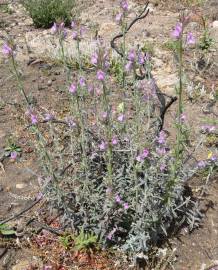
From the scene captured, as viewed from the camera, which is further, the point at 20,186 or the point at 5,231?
the point at 20,186

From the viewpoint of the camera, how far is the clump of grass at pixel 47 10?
6387mm

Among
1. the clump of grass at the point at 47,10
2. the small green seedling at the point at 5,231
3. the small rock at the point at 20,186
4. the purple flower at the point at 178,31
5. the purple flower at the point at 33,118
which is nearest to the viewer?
the purple flower at the point at 178,31

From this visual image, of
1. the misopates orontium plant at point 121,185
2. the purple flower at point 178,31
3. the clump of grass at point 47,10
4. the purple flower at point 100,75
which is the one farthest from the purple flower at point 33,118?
the clump of grass at point 47,10

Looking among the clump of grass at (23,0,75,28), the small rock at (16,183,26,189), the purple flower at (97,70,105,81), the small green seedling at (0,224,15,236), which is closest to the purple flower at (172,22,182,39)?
the purple flower at (97,70,105,81)

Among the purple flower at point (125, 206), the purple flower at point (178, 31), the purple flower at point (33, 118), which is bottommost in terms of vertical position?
the purple flower at point (125, 206)

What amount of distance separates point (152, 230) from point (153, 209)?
182 mm

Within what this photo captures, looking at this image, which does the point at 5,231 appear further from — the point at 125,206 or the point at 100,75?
the point at 100,75

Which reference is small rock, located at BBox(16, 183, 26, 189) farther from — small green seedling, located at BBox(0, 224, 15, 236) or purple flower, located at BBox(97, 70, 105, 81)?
purple flower, located at BBox(97, 70, 105, 81)

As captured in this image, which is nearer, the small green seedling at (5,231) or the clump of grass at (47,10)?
the small green seedling at (5,231)

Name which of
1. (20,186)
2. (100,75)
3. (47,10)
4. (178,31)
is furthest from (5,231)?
(47,10)

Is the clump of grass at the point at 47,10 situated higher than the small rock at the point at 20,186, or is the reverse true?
the clump of grass at the point at 47,10

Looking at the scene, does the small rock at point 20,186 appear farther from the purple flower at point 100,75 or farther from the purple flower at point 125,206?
the purple flower at point 100,75

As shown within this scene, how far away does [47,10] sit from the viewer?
6.40 meters

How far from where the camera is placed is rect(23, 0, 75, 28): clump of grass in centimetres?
639
